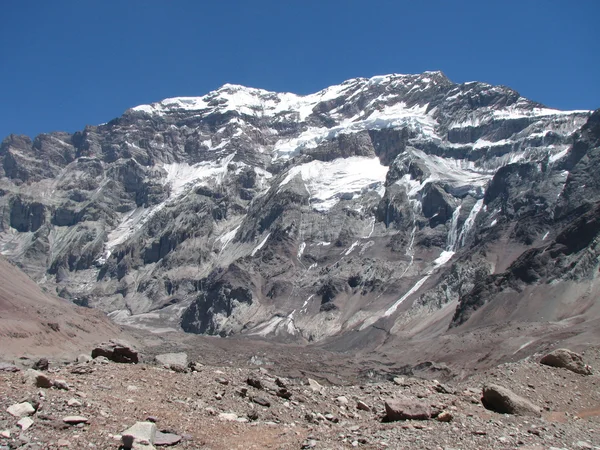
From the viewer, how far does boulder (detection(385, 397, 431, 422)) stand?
71.6 feet

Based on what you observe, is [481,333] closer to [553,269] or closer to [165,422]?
[553,269]

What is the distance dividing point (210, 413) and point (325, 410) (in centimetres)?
498

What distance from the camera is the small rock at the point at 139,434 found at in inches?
635

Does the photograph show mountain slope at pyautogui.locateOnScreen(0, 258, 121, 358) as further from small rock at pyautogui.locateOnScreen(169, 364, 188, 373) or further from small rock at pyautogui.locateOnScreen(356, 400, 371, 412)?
small rock at pyautogui.locateOnScreen(356, 400, 371, 412)

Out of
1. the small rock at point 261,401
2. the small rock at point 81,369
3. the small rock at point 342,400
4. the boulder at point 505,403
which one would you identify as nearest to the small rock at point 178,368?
the small rock at point 81,369

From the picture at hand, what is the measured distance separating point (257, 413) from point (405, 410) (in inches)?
202

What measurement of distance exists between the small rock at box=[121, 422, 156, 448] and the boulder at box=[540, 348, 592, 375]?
2442 cm

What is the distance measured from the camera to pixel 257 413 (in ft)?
69.4

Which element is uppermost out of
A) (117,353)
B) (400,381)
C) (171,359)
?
(400,381)

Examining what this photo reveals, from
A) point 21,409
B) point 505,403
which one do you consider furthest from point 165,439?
point 505,403

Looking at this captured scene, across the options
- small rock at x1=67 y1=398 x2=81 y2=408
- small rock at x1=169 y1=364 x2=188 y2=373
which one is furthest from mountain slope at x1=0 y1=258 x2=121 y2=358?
small rock at x1=67 y1=398 x2=81 y2=408

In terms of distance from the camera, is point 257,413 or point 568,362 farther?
point 568,362

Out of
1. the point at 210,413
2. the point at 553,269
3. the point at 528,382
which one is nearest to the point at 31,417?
the point at 210,413

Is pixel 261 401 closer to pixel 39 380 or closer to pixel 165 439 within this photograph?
pixel 165 439
